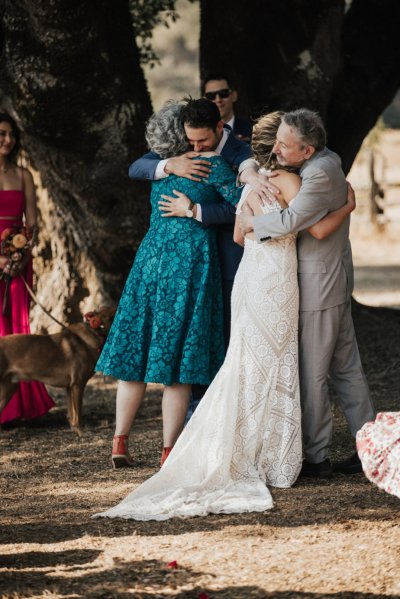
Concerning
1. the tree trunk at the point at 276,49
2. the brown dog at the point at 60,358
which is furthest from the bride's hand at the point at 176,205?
the tree trunk at the point at 276,49

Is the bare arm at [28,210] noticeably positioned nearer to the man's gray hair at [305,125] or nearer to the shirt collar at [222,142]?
the shirt collar at [222,142]

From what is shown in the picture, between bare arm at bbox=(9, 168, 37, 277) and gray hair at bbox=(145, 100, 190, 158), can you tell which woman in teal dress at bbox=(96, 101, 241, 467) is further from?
bare arm at bbox=(9, 168, 37, 277)

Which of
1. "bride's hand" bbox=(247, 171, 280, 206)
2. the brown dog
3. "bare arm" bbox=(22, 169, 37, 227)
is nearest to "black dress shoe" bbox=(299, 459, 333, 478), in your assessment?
"bride's hand" bbox=(247, 171, 280, 206)

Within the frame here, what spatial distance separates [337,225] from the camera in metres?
6.14

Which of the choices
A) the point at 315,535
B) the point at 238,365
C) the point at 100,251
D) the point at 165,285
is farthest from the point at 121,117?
the point at 315,535

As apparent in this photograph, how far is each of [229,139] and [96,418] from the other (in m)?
3.17

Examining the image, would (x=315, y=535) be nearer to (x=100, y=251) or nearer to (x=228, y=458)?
(x=228, y=458)

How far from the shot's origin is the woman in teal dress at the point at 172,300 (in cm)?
648

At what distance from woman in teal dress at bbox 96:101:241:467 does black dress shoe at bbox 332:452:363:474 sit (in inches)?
35.0

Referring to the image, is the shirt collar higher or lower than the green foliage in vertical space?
lower

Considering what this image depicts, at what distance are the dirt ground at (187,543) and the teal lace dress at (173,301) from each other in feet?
2.21

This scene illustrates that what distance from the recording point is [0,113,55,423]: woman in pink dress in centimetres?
870

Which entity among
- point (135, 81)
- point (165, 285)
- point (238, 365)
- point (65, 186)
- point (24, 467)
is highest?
point (135, 81)

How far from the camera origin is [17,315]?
8781mm
